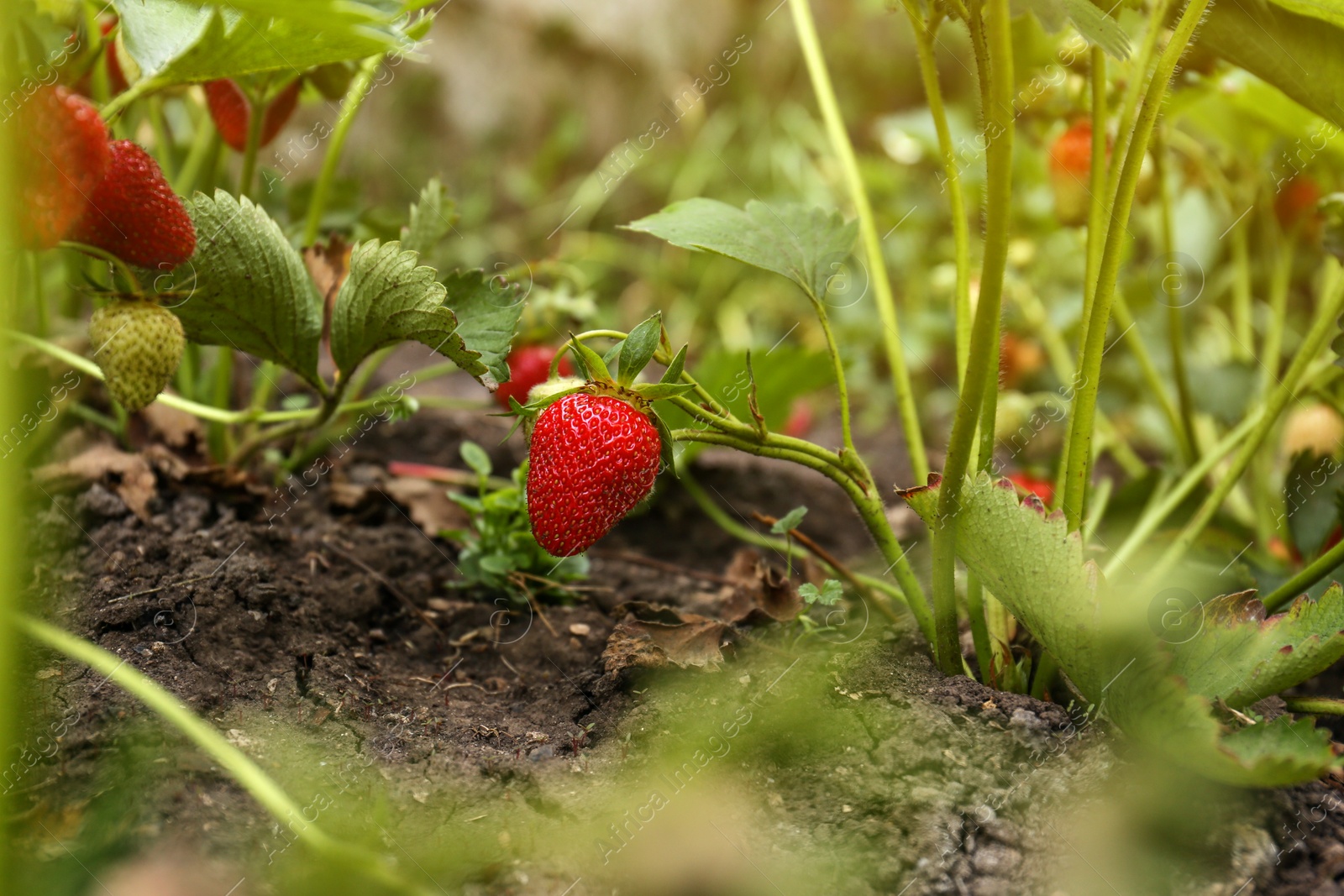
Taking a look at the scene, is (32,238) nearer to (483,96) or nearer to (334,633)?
(334,633)

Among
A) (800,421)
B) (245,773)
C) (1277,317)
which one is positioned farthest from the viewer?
(800,421)

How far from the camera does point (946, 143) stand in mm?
680

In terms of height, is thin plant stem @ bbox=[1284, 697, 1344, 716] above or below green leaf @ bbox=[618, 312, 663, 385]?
below

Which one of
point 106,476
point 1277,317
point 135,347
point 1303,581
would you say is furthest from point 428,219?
point 1277,317

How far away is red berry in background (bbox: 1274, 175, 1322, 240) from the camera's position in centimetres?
126

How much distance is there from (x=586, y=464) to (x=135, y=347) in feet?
1.12

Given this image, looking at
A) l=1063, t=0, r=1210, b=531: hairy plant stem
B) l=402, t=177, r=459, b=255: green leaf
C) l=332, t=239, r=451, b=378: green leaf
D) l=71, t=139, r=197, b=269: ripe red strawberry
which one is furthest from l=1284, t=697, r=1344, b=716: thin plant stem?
l=71, t=139, r=197, b=269: ripe red strawberry

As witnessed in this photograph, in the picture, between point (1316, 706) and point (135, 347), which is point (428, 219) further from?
point (1316, 706)

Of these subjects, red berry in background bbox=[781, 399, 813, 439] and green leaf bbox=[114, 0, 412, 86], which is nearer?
green leaf bbox=[114, 0, 412, 86]

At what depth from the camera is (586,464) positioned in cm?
59

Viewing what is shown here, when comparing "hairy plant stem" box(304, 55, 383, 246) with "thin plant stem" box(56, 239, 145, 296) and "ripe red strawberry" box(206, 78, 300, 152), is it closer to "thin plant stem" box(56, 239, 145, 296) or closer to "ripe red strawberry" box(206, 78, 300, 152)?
"ripe red strawberry" box(206, 78, 300, 152)

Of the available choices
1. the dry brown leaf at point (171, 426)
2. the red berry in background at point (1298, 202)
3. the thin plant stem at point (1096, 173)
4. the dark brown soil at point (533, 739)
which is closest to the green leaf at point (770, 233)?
the thin plant stem at point (1096, 173)

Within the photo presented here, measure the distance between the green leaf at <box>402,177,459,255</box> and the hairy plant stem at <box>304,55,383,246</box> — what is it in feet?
0.37

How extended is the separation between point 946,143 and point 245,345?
1.89 feet
